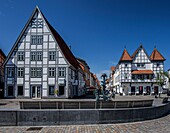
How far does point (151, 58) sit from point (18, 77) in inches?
1426

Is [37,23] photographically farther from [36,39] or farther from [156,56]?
[156,56]

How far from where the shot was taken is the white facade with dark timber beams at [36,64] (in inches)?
1192

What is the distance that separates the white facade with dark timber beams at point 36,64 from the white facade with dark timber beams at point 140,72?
24.0 meters

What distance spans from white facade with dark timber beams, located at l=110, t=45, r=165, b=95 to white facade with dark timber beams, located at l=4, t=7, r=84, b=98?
2405 cm

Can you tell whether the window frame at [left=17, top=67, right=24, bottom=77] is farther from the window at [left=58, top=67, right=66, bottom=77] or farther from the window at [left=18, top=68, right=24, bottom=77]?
the window at [left=58, top=67, right=66, bottom=77]

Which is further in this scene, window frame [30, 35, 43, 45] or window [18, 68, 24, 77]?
window [18, 68, 24, 77]

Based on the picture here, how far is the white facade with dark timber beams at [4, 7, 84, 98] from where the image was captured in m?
30.3

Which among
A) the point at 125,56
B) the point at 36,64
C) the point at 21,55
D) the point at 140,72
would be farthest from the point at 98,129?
the point at 125,56

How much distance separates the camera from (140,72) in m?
49.3

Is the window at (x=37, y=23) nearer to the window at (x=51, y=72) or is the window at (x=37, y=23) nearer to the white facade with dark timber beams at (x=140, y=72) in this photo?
the window at (x=51, y=72)

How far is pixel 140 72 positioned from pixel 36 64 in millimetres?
29937

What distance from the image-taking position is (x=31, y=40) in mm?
30766

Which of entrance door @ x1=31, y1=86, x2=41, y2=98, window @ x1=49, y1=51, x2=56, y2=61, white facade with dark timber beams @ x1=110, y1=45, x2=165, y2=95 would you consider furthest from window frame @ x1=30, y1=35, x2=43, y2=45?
white facade with dark timber beams @ x1=110, y1=45, x2=165, y2=95

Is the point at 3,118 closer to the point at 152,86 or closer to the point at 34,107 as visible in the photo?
the point at 34,107
